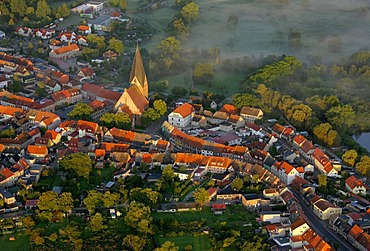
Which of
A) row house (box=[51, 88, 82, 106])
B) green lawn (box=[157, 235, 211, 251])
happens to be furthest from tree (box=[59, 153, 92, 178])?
row house (box=[51, 88, 82, 106])

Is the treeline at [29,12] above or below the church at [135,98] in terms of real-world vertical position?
below

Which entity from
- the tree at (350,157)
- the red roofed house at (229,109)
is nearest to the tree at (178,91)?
the red roofed house at (229,109)

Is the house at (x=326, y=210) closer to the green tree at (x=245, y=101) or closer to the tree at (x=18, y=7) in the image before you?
the green tree at (x=245, y=101)

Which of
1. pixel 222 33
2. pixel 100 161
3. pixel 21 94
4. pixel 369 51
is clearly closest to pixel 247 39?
pixel 222 33

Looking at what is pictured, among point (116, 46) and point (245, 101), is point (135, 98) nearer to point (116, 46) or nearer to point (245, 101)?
point (245, 101)

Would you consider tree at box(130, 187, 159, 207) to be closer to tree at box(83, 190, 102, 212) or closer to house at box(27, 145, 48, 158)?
tree at box(83, 190, 102, 212)
